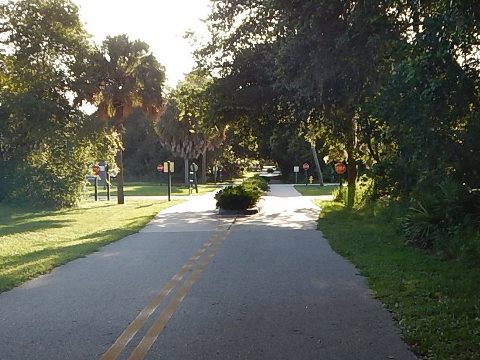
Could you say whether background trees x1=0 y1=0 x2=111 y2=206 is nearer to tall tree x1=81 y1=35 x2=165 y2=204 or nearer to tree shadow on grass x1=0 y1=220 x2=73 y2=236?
tall tree x1=81 y1=35 x2=165 y2=204

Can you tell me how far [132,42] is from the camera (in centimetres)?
3186

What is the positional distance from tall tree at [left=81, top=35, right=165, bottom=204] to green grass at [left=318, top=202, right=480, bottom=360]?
62.5 feet

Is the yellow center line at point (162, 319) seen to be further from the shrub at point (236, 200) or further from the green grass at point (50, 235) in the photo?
the shrub at point (236, 200)

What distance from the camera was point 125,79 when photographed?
104 ft

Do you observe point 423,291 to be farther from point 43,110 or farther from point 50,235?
point 43,110

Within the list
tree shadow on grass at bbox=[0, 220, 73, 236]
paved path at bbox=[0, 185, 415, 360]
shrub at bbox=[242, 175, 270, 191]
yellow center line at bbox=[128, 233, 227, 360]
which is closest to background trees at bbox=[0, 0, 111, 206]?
tree shadow on grass at bbox=[0, 220, 73, 236]

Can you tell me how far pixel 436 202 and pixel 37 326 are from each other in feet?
30.8

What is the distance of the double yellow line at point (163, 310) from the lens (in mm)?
5668

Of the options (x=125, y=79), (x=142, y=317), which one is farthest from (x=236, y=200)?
(x=142, y=317)

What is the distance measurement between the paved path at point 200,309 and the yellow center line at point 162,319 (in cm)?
1

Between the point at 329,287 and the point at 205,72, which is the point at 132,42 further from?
the point at 329,287

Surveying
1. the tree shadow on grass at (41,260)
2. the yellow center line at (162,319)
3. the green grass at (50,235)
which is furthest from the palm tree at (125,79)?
the yellow center line at (162,319)

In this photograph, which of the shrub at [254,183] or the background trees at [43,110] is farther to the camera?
the shrub at [254,183]

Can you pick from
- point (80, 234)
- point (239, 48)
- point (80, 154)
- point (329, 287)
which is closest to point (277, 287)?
point (329, 287)
